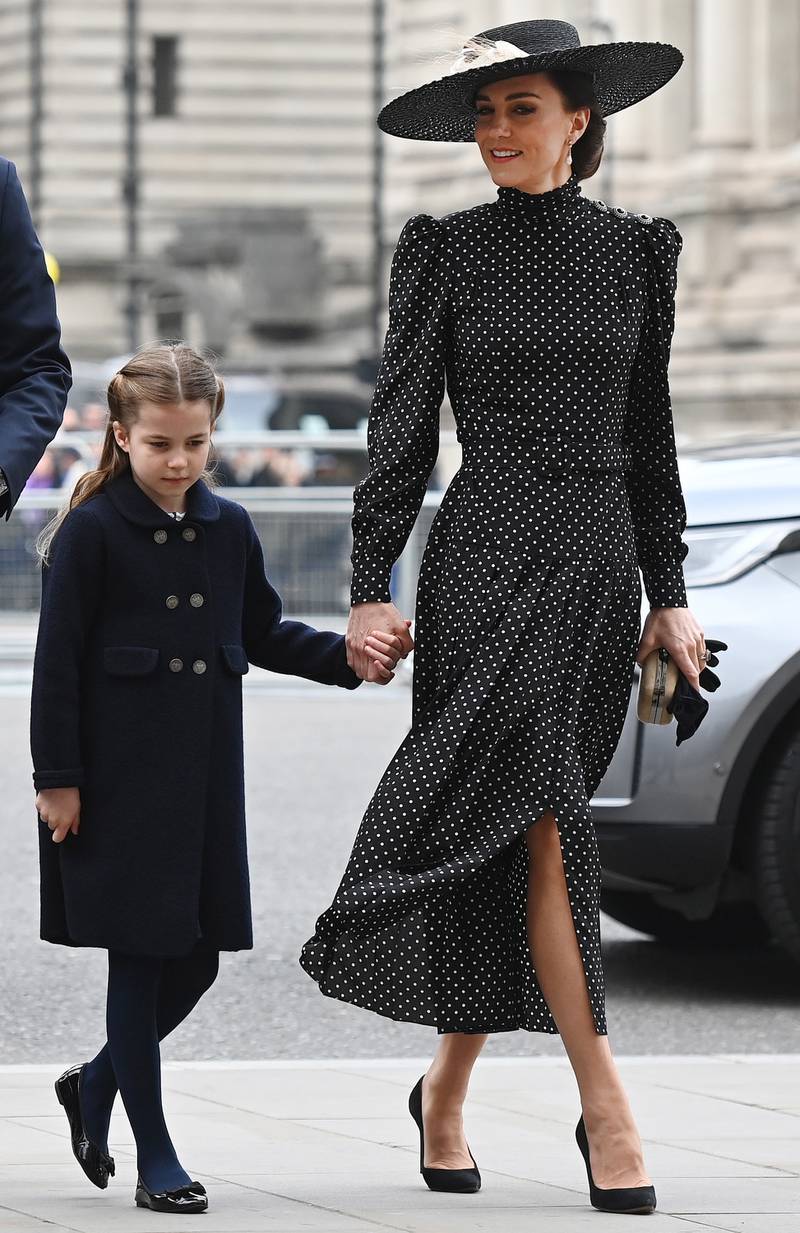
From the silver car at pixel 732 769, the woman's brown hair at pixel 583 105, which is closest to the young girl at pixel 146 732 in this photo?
the woman's brown hair at pixel 583 105

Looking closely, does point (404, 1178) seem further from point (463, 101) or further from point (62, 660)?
point (463, 101)

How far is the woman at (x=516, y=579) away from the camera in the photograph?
412cm

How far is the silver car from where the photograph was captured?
20.8 feet

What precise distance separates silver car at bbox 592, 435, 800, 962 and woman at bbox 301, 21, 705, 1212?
199 cm

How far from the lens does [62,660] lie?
401cm

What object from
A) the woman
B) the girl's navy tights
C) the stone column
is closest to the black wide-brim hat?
the woman

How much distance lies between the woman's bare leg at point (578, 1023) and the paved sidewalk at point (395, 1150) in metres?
0.09

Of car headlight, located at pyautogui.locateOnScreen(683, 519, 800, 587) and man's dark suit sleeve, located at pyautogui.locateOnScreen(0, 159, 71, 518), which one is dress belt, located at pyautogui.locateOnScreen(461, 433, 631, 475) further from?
car headlight, located at pyautogui.locateOnScreen(683, 519, 800, 587)

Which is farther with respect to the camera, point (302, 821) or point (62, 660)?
point (302, 821)

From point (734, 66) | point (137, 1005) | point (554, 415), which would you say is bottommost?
point (137, 1005)

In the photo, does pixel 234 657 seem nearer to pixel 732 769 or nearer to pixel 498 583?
pixel 498 583

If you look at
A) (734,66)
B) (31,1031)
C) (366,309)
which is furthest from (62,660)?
(366,309)

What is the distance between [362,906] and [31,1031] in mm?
2342

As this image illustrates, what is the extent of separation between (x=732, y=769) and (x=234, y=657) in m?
2.43
